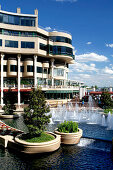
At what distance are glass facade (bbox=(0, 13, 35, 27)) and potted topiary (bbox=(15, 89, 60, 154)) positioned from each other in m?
38.4

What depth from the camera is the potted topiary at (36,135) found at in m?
14.3

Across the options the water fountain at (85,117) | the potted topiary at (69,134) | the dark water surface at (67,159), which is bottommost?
the dark water surface at (67,159)

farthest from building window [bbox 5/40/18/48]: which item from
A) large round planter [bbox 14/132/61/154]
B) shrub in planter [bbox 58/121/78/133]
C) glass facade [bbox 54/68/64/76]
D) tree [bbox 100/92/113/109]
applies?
large round planter [bbox 14/132/61/154]

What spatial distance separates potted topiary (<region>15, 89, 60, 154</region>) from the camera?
14281mm

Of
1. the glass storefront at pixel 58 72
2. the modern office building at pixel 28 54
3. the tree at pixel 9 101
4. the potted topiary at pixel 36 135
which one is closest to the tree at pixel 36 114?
the potted topiary at pixel 36 135

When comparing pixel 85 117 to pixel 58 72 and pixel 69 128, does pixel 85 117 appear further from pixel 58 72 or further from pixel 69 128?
pixel 58 72

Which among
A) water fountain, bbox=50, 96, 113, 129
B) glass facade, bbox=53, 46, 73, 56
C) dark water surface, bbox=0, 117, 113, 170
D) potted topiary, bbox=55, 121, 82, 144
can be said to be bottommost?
dark water surface, bbox=0, 117, 113, 170

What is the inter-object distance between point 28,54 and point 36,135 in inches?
1513

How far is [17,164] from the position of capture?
1267 cm

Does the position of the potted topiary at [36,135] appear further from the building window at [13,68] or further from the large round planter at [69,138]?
the building window at [13,68]

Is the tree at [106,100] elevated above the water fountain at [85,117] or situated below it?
above

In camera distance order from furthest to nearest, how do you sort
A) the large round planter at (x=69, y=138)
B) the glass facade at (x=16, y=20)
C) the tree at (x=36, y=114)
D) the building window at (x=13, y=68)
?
the building window at (x=13, y=68)
the glass facade at (x=16, y=20)
the large round planter at (x=69, y=138)
the tree at (x=36, y=114)

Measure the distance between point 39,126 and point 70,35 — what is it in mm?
48079

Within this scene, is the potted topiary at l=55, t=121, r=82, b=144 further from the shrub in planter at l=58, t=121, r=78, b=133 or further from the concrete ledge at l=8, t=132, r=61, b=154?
the concrete ledge at l=8, t=132, r=61, b=154
